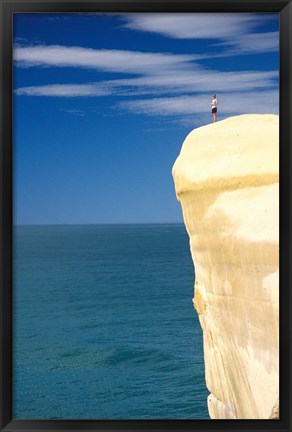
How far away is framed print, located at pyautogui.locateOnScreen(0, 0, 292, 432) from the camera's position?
9.73 ft

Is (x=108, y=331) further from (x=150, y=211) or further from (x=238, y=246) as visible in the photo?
(x=238, y=246)

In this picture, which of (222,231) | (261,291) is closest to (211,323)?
(222,231)

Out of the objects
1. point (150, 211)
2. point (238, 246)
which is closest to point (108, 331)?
point (150, 211)

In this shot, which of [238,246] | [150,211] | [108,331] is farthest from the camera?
[150,211]

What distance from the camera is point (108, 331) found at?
26484mm

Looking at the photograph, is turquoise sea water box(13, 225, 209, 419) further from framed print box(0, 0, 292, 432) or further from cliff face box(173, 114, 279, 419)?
cliff face box(173, 114, 279, 419)

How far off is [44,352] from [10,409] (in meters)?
21.6

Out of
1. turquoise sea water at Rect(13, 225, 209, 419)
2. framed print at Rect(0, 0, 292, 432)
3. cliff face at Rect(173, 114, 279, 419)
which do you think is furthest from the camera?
turquoise sea water at Rect(13, 225, 209, 419)

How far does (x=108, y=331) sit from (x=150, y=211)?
24.5 ft

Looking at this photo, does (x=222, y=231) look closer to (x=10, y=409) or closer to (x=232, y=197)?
(x=232, y=197)

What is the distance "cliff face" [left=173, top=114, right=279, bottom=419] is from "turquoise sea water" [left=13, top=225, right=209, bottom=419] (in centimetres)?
1044

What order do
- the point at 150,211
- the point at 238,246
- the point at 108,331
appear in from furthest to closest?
the point at 150,211 < the point at 108,331 < the point at 238,246

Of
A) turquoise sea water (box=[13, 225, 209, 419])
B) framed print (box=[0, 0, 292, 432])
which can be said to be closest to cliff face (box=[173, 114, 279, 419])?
framed print (box=[0, 0, 292, 432])

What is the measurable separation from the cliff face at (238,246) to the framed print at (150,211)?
17mm
